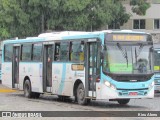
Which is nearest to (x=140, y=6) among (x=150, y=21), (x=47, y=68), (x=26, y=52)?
(x=150, y=21)

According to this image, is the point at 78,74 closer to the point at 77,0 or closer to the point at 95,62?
the point at 95,62

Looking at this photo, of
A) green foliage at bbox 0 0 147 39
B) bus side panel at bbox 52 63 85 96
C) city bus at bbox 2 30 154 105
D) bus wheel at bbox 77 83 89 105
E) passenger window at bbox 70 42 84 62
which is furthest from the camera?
green foliage at bbox 0 0 147 39

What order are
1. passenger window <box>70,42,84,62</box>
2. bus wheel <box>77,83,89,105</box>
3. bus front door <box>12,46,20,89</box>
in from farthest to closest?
bus front door <box>12,46,20,89</box>
passenger window <box>70,42,84,62</box>
bus wheel <box>77,83,89,105</box>

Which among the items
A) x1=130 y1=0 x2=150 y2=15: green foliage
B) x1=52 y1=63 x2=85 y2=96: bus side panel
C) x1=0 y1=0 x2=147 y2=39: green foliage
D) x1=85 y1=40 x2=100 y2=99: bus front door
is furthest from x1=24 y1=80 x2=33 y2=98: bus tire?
x1=130 y1=0 x2=150 y2=15: green foliage

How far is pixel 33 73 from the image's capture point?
2484 centimetres

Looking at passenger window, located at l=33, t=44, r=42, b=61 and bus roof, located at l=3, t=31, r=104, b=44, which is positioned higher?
bus roof, located at l=3, t=31, r=104, b=44

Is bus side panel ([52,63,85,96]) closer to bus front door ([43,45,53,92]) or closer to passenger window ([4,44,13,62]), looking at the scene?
bus front door ([43,45,53,92])

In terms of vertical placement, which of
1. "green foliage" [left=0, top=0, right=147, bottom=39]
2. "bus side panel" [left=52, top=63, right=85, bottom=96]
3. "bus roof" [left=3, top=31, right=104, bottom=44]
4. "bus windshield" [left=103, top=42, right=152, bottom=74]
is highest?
"green foliage" [left=0, top=0, right=147, bottom=39]

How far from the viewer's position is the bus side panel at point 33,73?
24.1 m

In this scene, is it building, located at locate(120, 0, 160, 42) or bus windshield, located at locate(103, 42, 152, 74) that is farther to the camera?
building, located at locate(120, 0, 160, 42)

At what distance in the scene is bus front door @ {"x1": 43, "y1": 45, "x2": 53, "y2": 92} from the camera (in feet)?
76.3

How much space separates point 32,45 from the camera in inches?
989

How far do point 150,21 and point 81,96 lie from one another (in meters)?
41.4

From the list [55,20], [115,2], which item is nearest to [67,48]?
[55,20]
